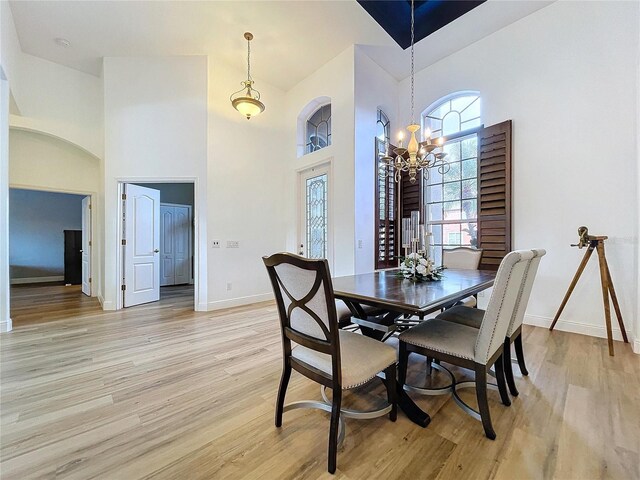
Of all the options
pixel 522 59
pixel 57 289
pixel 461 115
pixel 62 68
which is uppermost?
pixel 62 68

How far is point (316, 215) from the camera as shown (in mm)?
4461

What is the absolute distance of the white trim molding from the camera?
270cm

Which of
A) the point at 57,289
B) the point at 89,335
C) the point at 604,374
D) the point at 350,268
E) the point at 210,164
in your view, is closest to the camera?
the point at 604,374

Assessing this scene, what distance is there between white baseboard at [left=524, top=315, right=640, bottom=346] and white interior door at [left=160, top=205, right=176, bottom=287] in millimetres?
6801

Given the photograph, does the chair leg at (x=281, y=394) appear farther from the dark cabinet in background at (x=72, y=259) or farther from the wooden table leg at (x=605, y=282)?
the dark cabinet in background at (x=72, y=259)

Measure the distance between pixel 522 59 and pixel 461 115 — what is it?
0.86m

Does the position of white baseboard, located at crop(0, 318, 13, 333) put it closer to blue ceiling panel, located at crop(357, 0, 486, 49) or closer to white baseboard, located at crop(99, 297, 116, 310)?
white baseboard, located at crop(99, 297, 116, 310)

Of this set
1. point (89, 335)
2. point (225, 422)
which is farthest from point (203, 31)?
point (225, 422)

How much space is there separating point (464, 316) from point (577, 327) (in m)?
2.01

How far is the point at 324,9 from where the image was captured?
10.2ft

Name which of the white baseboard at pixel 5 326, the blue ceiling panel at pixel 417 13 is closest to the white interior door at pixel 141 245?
the white baseboard at pixel 5 326

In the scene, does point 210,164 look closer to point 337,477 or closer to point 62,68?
point 62,68

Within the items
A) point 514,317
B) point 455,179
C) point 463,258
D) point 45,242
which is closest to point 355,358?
point 514,317

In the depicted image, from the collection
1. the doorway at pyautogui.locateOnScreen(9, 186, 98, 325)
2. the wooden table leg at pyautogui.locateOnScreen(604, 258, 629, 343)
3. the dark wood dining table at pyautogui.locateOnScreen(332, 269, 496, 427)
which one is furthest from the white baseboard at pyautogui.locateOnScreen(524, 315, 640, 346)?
the doorway at pyautogui.locateOnScreen(9, 186, 98, 325)
